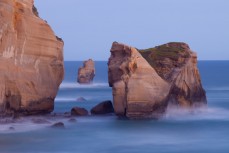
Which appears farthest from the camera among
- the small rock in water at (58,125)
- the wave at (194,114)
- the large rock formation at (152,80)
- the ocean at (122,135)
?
the wave at (194,114)

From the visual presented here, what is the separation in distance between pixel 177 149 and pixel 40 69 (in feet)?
36.7

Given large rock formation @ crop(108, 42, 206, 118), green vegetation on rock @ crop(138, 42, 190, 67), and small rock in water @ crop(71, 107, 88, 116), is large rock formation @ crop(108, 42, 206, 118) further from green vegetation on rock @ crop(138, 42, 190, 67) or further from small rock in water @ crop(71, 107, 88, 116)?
small rock in water @ crop(71, 107, 88, 116)

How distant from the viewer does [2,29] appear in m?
30.6

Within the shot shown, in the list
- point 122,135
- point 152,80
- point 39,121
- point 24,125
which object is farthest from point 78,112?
point 122,135

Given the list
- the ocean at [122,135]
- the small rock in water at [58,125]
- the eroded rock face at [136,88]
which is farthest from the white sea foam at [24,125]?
the eroded rock face at [136,88]

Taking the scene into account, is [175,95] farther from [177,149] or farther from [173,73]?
[177,149]

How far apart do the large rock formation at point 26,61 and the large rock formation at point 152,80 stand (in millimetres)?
3518

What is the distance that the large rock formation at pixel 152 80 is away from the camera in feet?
105

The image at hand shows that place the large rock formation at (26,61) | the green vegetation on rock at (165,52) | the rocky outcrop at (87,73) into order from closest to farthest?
the large rock formation at (26,61) < the green vegetation on rock at (165,52) < the rocky outcrop at (87,73)

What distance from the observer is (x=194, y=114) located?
34.4 m

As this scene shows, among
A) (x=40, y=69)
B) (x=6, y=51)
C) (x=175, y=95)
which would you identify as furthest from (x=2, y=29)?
(x=175, y=95)

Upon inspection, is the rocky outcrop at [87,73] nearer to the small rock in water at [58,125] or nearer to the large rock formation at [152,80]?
the large rock formation at [152,80]

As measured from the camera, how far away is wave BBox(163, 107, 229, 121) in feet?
109

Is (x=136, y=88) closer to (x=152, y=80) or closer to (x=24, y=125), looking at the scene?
(x=152, y=80)
